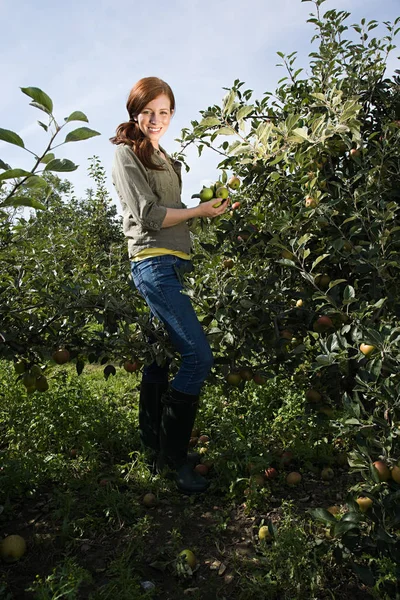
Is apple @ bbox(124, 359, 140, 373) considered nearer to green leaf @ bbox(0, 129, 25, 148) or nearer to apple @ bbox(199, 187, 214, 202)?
apple @ bbox(199, 187, 214, 202)

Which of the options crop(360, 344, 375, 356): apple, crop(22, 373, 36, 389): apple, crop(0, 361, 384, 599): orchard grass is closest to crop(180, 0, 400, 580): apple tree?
crop(360, 344, 375, 356): apple

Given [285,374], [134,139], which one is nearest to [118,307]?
[134,139]

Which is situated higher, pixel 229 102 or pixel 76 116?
pixel 229 102

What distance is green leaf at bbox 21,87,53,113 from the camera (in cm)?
105

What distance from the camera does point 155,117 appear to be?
2303 mm

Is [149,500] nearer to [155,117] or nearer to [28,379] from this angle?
[28,379]

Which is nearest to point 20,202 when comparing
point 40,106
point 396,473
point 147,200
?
point 40,106

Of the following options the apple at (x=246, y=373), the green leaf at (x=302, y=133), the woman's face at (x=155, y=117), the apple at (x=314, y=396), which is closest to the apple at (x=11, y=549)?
the apple at (x=246, y=373)

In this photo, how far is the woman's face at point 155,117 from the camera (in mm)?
2287

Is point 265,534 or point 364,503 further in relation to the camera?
point 265,534

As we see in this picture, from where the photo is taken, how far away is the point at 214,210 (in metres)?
2.30

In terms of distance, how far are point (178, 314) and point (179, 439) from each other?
0.67 metres

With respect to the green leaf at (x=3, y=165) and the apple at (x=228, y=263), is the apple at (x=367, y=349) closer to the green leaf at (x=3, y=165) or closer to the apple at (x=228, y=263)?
the apple at (x=228, y=263)

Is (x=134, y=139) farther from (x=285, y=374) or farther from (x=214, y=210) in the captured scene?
(x=285, y=374)
